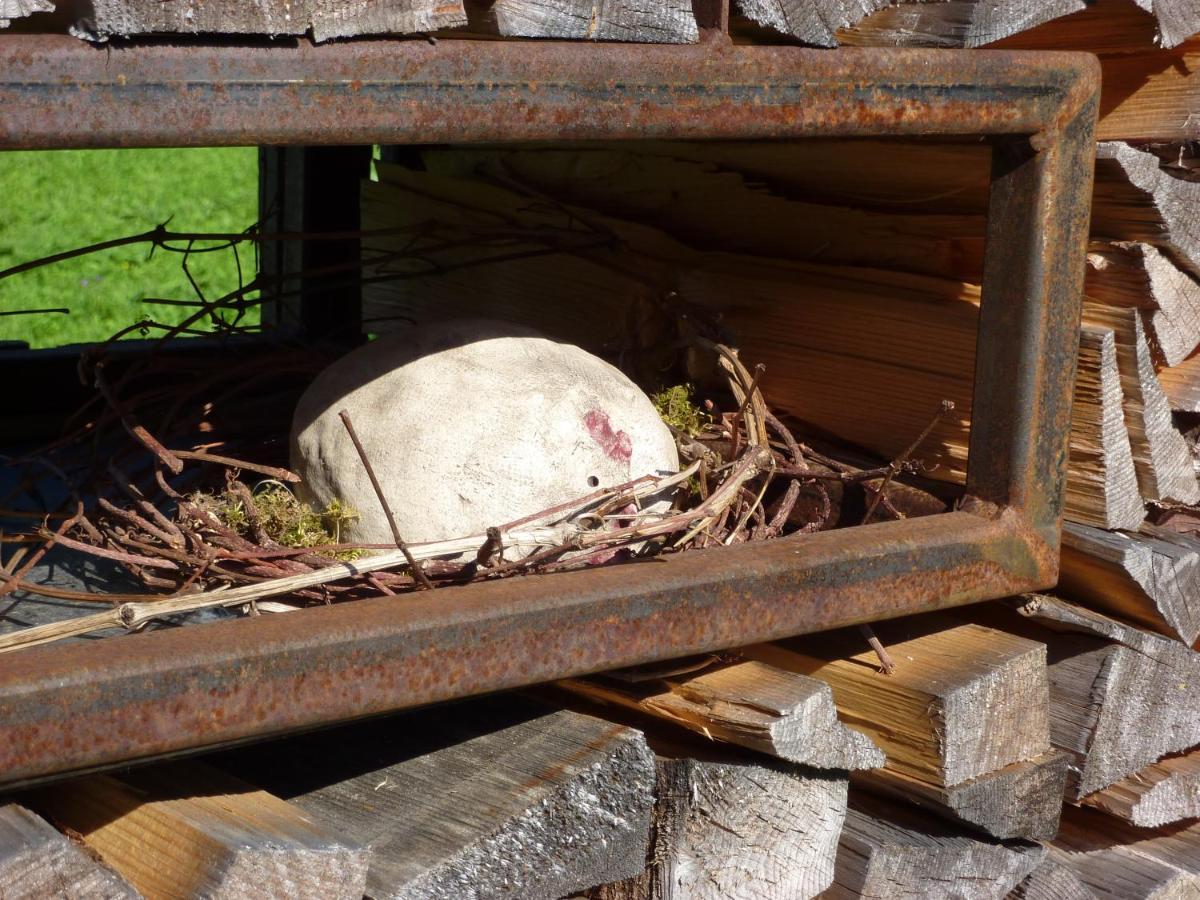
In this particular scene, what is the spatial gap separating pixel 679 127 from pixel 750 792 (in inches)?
32.4

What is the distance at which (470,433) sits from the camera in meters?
1.86

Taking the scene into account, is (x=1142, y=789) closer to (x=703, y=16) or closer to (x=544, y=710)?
(x=544, y=710)

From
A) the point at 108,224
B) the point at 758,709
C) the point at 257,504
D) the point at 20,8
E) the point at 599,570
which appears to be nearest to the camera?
the point at 20,8

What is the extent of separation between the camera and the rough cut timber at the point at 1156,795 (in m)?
2.29

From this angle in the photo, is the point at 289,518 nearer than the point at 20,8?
No

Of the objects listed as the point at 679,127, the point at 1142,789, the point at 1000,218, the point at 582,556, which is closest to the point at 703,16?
the point at 679,127

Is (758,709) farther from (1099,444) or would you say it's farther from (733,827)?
(1099,444)

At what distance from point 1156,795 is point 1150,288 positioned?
85cm

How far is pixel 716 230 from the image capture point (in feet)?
8.20

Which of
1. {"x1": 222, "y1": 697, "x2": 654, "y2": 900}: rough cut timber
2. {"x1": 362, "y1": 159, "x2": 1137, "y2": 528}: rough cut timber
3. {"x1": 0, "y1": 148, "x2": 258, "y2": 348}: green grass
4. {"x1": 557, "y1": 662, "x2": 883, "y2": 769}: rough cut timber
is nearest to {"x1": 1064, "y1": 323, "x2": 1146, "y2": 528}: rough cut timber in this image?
{"x1": 362, "y1": 159, "x2": 1137, "y2": 528}: rough cut timber

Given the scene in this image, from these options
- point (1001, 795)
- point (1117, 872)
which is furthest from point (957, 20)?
point (1117, 872)

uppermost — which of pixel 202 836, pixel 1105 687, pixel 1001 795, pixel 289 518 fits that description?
pixel 289 518

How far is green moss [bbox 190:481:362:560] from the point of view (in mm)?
1860

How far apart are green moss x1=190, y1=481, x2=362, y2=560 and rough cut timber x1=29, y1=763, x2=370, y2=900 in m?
0.39
